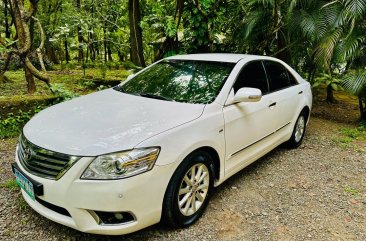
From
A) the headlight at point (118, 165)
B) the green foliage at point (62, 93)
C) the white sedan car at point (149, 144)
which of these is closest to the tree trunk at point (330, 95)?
the white sedan car at point (149, 144)

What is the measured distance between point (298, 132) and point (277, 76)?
1.26 meters

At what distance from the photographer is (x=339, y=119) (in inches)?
303

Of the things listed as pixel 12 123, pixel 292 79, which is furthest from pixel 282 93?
pixel 12 123

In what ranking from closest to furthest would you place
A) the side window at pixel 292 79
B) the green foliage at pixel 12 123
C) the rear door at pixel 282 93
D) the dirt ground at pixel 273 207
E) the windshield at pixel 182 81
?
the dirt ground at pixel 273 207 < the windshield at pixel 182 81 < the rear door at pixel 282 93 < the side window at pixel 292 79 < the green foliage at pixel 12 123

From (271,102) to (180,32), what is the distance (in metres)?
5.42

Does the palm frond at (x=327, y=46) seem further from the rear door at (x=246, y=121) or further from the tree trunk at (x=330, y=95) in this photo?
the tree trunk at (x=330, y=95)

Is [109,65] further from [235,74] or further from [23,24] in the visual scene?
[235,74]

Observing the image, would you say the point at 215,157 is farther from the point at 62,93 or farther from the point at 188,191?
the point at 62,93

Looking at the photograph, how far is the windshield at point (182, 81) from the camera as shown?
349 centimetres

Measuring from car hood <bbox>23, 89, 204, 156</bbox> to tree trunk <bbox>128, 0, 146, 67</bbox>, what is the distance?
5.30 meters

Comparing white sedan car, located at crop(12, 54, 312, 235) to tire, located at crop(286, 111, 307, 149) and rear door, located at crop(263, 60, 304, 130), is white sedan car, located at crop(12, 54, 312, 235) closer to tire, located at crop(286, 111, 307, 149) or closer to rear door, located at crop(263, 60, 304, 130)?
rear door, located at crop(263, 60, 304, 130)

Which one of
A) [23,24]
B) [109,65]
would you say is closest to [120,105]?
[23,24]

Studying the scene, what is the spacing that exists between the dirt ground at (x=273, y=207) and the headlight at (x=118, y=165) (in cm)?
73

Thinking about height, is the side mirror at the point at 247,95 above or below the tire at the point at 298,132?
above
